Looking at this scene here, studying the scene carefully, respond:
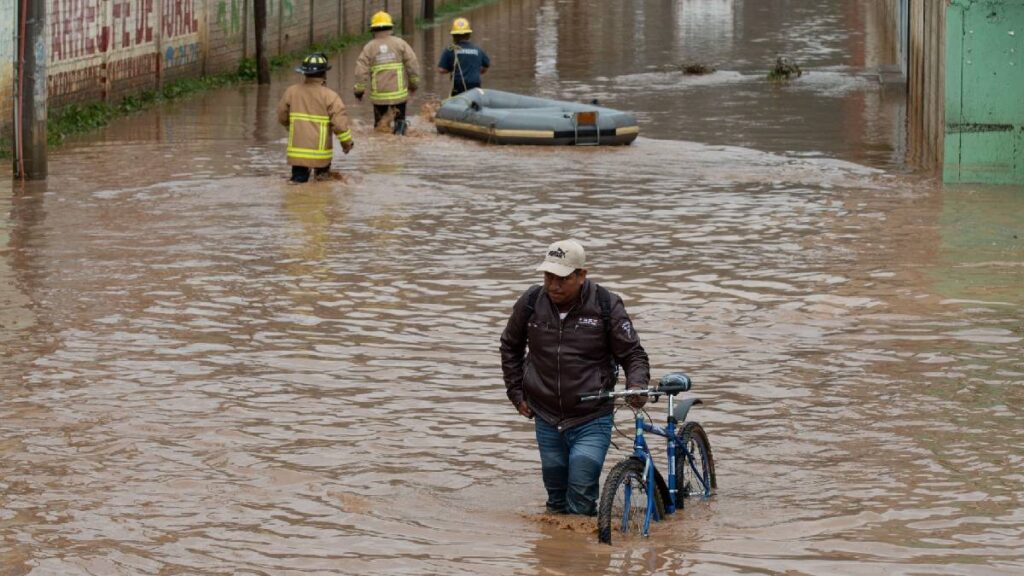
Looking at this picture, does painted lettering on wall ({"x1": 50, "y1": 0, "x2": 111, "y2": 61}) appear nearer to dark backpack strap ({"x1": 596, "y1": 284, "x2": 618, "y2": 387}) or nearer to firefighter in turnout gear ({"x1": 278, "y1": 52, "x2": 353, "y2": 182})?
firefighter in turnout gear ({"x1": 278, "y1": 52, "x2": 353, "y2": 182})

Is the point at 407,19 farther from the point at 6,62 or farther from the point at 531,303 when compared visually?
the point at 531,303

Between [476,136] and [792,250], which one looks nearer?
[792,250]

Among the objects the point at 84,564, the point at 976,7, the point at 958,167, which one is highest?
the point at 976,7

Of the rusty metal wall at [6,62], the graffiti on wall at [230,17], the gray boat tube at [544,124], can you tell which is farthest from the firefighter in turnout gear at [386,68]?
the graffiti on wall at [230,17]

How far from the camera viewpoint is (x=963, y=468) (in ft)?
34.1

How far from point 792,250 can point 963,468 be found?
693 centimetres

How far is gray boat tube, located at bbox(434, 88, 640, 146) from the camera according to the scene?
24609 mm

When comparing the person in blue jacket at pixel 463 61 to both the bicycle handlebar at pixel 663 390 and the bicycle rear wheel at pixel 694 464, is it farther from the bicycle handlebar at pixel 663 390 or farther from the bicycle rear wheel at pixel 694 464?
the bicycle handlebar at pixel 663 390

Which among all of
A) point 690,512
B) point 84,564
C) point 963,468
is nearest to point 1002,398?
point 963,468

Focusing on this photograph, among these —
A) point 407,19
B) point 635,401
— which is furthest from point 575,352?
point 407,19

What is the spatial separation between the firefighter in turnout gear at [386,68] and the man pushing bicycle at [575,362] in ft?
51.6

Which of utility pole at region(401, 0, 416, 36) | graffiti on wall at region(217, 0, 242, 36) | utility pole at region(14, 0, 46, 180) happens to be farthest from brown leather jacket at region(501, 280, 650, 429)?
utility pole at region(401, 0, 416, 36)

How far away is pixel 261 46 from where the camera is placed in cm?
3331

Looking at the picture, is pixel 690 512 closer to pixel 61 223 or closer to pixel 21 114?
pixel 61 223
